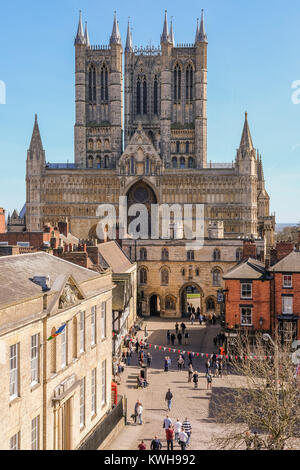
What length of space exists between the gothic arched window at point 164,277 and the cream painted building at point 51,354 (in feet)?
109

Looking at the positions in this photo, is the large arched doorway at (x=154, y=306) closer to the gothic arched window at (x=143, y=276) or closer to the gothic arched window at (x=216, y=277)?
the gothic arched window at (x=143, y=276)

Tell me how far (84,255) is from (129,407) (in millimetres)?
8390

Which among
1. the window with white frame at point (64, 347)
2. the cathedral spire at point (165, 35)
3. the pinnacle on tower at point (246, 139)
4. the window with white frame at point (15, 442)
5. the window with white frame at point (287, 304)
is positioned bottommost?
the window with white frame at point (15, 442)

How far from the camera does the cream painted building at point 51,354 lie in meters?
15.2

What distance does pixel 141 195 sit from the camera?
8594 centimetres

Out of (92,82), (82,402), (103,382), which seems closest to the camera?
(82,402)

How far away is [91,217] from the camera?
85125 mm

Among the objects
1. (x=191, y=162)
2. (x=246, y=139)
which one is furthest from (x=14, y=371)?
(x=191, y=162)

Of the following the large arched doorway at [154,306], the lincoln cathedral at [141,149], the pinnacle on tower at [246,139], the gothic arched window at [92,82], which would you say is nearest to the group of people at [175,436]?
the large arched doorway at [154,306]

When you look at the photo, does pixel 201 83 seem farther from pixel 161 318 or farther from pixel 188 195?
pixel 161 318

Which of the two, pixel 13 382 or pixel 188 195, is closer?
pixel 13 382

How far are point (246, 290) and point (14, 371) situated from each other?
2515 centimetres

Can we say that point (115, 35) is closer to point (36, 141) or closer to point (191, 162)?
point (36, 141)

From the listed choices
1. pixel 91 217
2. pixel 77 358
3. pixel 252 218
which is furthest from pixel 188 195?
pixel 77 358
